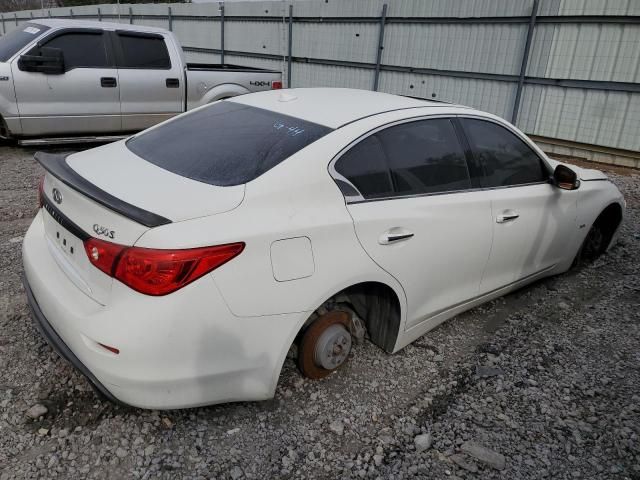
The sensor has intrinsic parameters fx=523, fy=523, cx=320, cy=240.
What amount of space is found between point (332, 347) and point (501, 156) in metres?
1.79

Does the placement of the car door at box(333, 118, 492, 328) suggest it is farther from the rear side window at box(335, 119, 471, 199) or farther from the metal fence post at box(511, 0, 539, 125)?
the metal fence post at box(511, 0, 539, 125)

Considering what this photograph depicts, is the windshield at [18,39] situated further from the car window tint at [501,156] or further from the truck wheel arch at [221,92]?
the car window tint at [501,156]

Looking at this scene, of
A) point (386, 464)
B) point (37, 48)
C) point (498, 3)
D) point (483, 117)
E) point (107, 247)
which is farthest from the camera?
point (498, 3)

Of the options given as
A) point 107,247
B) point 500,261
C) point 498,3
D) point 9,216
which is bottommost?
point 9,216

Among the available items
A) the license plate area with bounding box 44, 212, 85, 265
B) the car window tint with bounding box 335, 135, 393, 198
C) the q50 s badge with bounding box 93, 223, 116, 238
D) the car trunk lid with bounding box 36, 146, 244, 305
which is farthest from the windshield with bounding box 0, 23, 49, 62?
the car window tint with bounding box 335, 135, 393, 198

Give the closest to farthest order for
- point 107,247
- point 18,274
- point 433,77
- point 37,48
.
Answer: point 107,247
point 18,274
point 37,48
point 433,77

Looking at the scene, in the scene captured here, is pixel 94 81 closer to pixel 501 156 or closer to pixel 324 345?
pixel 501 156

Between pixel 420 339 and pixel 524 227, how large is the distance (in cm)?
105

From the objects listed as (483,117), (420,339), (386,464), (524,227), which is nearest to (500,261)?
(524,227)

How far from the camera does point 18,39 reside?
295 inches

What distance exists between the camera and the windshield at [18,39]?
286 inches

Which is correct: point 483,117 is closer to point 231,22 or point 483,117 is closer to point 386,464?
point 386,464

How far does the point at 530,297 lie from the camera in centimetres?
421

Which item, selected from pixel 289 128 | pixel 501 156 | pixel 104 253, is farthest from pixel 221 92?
pixel 104 253
